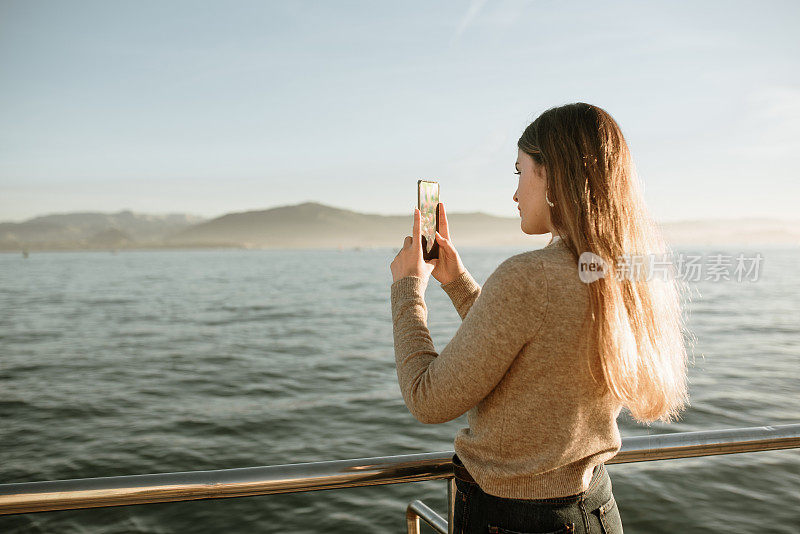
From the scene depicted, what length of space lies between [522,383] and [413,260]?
45 cm

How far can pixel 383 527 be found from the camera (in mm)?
5973

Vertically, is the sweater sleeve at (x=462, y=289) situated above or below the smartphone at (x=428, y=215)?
below

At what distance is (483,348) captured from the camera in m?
1.06

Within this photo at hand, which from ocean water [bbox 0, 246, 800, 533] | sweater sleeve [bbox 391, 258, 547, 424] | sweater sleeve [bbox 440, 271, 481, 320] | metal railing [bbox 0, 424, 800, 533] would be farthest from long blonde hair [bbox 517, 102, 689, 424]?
ocean water [bbox 0, 246, 800, 533]

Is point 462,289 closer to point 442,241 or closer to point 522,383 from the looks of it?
point 442,241

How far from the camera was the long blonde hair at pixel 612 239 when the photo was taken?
1.09 m

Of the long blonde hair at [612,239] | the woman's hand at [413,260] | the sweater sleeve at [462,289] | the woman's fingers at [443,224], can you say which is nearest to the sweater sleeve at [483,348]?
the long blonde hair at [612,239]

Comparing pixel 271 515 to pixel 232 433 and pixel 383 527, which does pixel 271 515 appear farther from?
pixel 232 433

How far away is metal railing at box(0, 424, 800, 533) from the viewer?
3.74 ft

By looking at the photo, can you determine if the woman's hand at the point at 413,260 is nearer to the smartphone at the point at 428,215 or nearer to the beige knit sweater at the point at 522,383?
the smartphone at the point at 428,215

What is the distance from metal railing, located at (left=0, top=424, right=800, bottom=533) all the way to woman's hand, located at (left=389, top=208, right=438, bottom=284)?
429 millimetres

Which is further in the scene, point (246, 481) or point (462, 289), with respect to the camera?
point (462, 289)

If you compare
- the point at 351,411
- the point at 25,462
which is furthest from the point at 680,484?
the point at 25,462

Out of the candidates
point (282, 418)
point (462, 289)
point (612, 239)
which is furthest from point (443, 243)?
point (282, 418)
